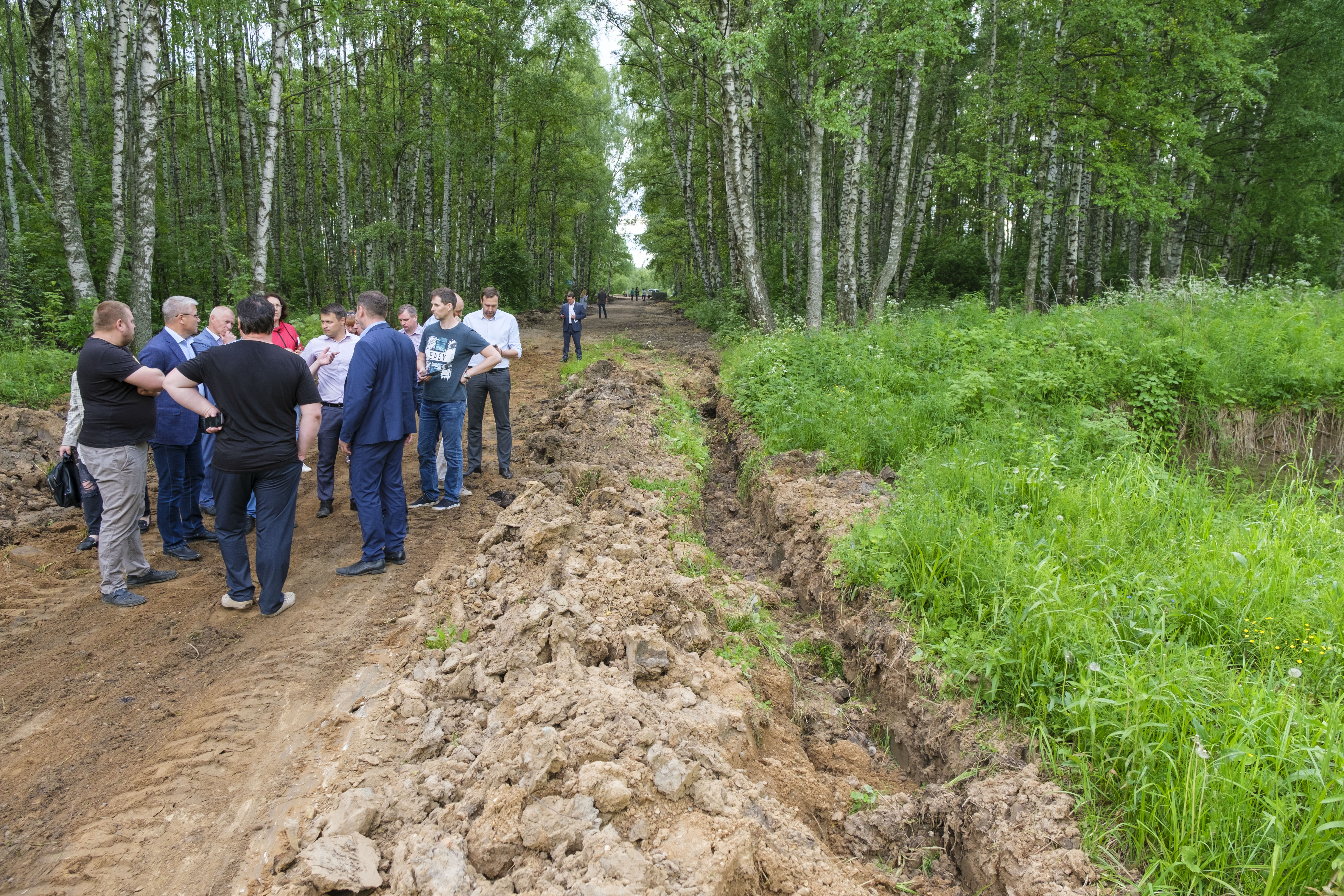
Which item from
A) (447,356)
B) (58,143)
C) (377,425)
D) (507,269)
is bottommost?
(377,425)

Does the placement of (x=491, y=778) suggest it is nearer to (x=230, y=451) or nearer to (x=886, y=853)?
(x=886, y=853)

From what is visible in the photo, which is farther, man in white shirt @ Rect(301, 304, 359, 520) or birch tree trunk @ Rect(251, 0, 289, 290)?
birch tree trunk @ Rect(251, 0, 289, 290)

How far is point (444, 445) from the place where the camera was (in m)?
6.96

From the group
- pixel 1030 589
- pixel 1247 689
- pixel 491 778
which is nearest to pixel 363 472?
pixel 491 778

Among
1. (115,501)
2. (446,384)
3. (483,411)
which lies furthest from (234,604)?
(483,411)

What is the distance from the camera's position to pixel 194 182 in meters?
27.5

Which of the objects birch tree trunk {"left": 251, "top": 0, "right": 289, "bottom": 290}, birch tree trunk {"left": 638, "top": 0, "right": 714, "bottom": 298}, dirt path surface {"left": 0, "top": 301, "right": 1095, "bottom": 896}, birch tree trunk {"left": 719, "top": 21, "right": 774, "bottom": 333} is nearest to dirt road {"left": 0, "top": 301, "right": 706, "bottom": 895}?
dirt path surface {"left": 0, "top": 301, "right": 1095, "bottom": 896}

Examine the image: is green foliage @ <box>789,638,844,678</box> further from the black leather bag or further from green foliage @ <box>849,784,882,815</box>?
the black leather bag

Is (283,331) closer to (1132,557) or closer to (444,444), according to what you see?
(444,444)

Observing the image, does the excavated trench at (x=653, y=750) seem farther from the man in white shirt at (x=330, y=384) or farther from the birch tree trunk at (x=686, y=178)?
the birch tree trunk at (x=686, y=178)

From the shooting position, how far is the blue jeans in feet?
22.6

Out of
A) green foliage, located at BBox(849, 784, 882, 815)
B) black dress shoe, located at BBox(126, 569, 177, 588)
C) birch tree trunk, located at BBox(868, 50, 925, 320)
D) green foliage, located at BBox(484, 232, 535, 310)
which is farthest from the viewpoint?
green foliage, located at BBox(484, 232, 535, 310)

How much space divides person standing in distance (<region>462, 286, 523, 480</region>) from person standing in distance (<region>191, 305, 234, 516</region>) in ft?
6.73

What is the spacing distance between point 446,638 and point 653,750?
1910 mm
